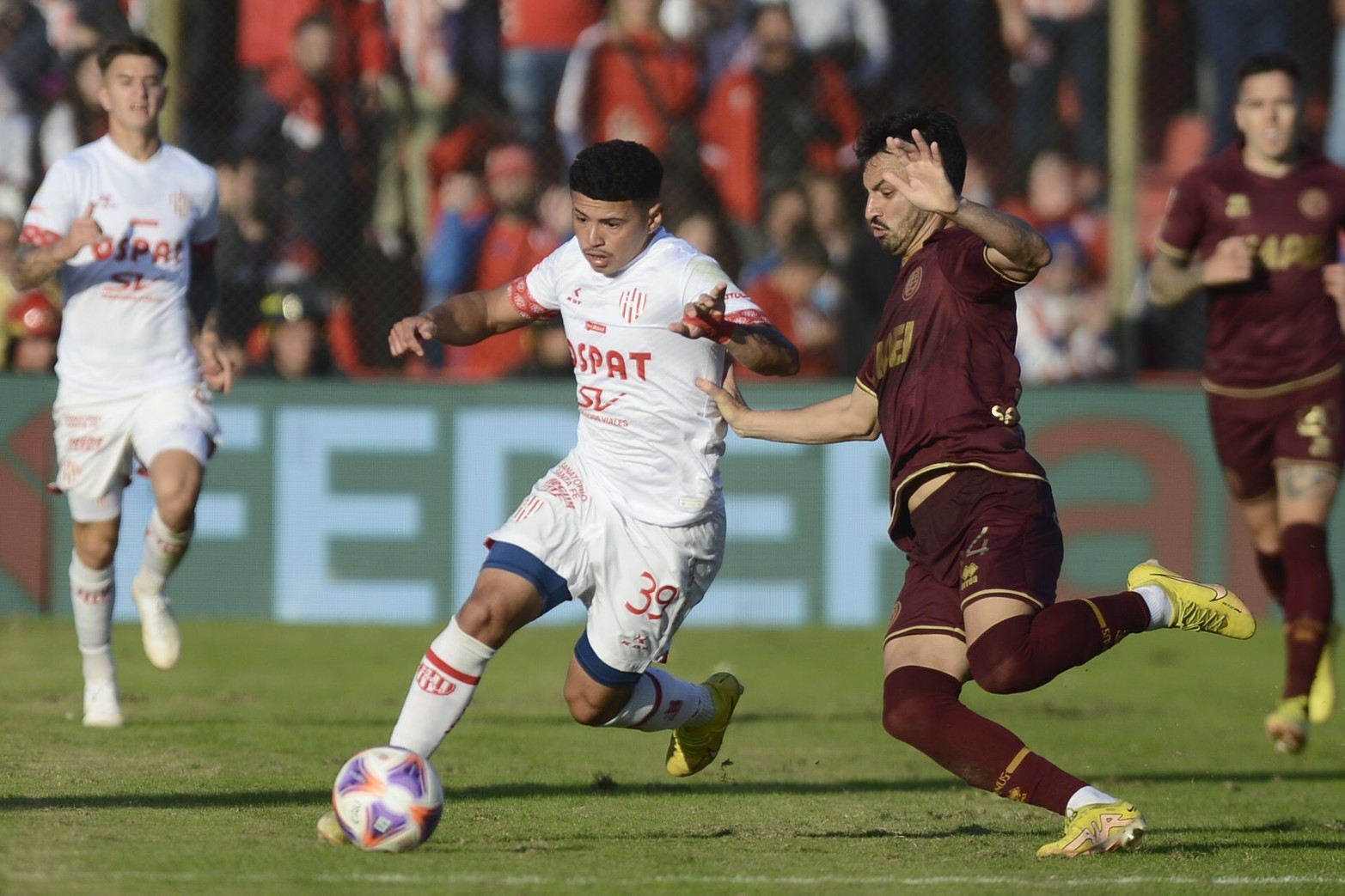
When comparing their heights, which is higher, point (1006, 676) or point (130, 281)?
point (130, 281)

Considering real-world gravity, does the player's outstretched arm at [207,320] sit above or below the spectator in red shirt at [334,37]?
below

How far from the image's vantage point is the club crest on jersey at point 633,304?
6445 mm

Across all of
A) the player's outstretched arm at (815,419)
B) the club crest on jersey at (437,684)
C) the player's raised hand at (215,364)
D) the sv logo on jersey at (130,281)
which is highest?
the sv logo on jersey at (130,281)

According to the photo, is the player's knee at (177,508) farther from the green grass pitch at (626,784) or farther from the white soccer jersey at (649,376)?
the white soccer jersey at (649,376)

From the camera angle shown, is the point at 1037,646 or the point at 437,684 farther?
the point at 437,684

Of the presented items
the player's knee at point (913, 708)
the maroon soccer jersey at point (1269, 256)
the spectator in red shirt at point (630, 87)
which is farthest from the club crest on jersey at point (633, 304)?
the spectator in red shirt at point (630, 87)

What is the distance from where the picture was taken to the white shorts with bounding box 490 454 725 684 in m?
6.34

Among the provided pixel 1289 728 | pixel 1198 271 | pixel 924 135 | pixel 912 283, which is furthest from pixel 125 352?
pixel 1289 728

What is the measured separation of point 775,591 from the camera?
13523mm

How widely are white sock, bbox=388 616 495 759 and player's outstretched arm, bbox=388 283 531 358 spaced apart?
1062 mm

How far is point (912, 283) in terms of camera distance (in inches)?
244

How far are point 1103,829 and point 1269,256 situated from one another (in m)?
4.65

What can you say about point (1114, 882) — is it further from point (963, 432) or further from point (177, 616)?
point (177, 616)

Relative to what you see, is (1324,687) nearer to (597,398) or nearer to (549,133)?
(597,398)
